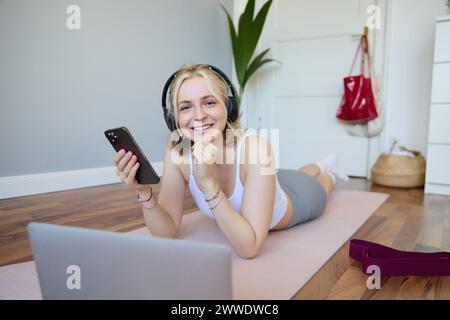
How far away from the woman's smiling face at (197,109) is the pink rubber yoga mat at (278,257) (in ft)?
1.24

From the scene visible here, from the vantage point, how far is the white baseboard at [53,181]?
1.94 m

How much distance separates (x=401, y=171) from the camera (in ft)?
7.98

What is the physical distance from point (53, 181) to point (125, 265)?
178cm

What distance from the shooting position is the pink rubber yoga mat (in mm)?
871

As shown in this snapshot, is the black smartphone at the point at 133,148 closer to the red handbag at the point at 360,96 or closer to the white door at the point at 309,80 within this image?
the red handbag at the point at 360,96

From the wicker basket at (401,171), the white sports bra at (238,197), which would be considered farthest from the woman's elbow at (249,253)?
the wicker basket at (401,171)

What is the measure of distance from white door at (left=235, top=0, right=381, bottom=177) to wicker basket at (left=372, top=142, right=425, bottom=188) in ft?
1.18

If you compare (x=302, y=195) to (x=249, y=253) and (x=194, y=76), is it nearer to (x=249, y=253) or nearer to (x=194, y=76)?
(x=249, y=253)

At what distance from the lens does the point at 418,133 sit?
2.68m

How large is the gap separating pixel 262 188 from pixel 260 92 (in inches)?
99.1

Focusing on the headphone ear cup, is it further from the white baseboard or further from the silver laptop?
the white baseboard

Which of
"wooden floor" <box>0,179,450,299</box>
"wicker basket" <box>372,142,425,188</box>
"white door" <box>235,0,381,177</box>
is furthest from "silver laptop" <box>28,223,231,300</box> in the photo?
"white door" <box>235,0,381,177</box>

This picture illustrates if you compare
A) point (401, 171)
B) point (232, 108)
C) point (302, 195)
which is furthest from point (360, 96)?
point (232, 108)
